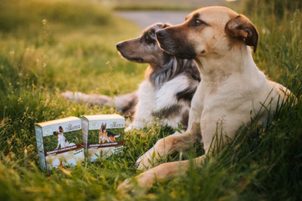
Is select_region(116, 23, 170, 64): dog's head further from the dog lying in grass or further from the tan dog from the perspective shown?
the tan dog

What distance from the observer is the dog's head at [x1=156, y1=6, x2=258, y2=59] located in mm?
3160

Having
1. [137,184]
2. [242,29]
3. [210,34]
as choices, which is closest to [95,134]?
[137,184]

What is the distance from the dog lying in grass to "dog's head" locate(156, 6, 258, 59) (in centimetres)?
109

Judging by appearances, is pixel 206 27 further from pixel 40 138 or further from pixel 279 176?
pixel 40 138

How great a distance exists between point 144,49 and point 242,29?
1758 mm

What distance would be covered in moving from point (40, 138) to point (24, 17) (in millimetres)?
8911

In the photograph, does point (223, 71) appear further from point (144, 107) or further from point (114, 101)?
point (114, 101)

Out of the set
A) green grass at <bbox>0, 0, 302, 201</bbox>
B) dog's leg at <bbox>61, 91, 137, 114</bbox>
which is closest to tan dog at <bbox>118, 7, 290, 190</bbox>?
green grass at <bbox>0, 0, 302, 201</bbox>

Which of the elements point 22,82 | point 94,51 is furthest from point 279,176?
point 94,51

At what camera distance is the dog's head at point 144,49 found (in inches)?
186

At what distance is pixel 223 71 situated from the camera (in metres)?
3.24

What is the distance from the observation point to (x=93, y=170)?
10.3 ft

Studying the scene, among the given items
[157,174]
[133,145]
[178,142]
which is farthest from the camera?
[133,145]

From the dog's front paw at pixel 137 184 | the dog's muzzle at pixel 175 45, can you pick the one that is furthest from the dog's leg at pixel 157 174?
the dog's muzzle at pixel 175 45
